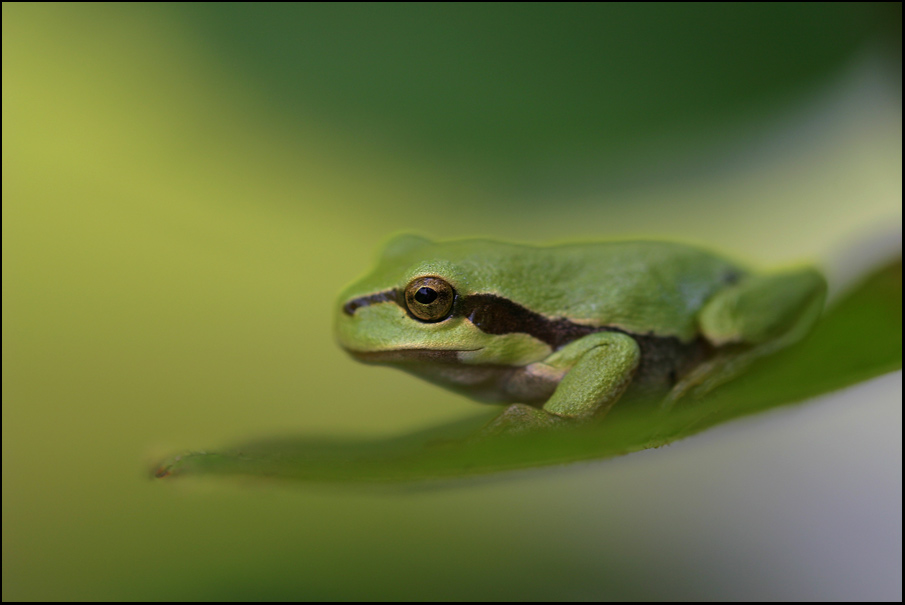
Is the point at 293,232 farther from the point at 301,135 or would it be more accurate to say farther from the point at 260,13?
the point at 260,13

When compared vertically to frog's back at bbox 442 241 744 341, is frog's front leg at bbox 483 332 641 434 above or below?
below


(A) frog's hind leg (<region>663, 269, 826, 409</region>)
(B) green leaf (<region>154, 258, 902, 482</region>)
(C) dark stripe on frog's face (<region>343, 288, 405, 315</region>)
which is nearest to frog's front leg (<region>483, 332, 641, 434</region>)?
(A) frog's hind leg (<region>663, 269, 826, 409</region>)

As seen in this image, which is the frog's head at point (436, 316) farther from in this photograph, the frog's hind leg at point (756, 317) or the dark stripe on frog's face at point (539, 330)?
the frog's hind leg at point (756, 317)

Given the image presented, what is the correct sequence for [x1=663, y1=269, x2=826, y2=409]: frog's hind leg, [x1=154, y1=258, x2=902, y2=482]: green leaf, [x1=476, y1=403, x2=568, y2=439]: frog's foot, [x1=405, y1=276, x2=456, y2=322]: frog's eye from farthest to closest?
[x1=663, y1=269, x2=826, y2=409]: frog's hind leg < [x1=405, y1=276, x2=456, y2=322]: frog's eye < [x1=476, y1=403, x2=568, y2=439]: frog's foot < [x1=154, y1=258, x2=902, y2=482]: green leaf

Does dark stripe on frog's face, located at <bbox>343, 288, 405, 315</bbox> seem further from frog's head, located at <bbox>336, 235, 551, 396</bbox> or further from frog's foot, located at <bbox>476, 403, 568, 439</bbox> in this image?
frog's foot, located at <bbox>476, 403, 568, 439</bbox>

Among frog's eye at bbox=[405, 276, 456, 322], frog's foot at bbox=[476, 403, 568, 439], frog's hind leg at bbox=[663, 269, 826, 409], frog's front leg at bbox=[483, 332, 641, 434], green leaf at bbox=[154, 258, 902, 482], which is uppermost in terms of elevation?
frog's hind leg at bbox=[663, 269, 826, 409]
